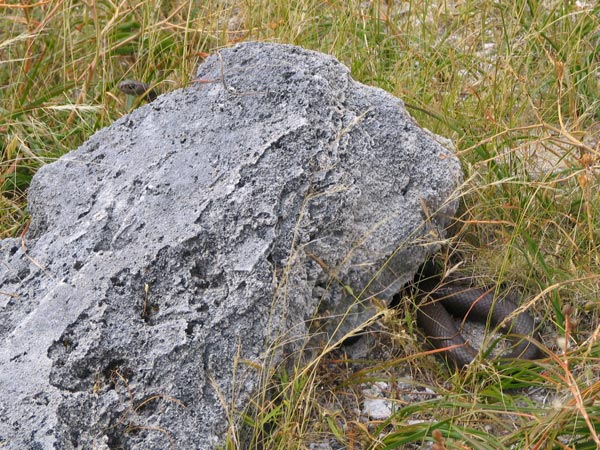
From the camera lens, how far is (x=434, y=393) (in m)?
2.65

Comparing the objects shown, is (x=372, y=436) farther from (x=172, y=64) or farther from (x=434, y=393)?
(x=172, y=64)

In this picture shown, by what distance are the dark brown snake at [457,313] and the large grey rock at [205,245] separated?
0.84ft

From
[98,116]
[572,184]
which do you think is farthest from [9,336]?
[572,184]

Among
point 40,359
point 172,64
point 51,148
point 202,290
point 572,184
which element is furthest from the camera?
point 172,64

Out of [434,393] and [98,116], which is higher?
[98,116]

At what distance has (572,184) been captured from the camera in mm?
3191

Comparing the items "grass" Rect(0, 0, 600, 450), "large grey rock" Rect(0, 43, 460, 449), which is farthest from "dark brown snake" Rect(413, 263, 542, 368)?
"large grey rock" Rect(0, 43, 460, 449)

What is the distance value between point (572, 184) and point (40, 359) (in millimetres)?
2107

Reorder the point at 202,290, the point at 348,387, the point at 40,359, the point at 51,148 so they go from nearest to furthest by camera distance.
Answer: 1. the point at 40,359
2. the point at 202,290
3. the point at 348,387
4. the point at 51,148

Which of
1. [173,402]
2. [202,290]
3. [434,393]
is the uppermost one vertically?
[202,290]

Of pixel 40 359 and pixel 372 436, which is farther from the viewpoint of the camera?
pixel 372 436

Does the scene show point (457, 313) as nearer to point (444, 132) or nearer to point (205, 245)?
point (444, 132)

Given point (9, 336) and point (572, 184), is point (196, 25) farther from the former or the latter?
point (9, 336)

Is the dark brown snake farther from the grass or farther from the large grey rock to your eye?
the large grey rock
